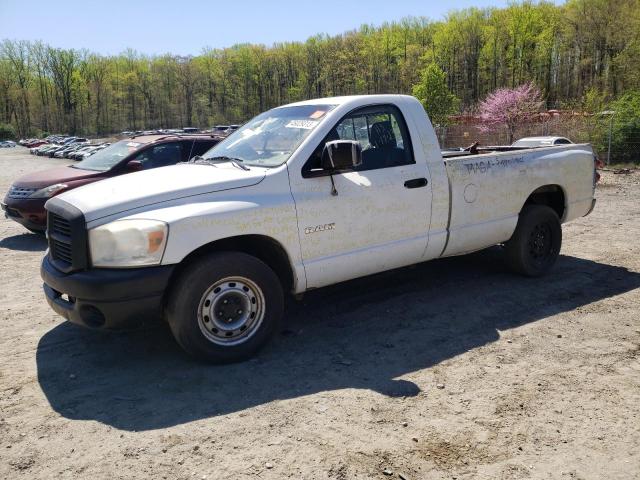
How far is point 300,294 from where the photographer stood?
4.96m

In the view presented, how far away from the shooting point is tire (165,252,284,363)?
414cm

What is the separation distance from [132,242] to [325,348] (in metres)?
1.77

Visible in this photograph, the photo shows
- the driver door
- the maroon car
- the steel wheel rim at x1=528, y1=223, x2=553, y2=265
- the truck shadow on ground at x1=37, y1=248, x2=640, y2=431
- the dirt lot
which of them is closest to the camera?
the dirt lot

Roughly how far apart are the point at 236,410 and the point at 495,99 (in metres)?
47.2

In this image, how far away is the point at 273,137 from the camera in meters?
5.11

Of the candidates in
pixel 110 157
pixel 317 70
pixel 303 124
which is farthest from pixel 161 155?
pixel 317 70

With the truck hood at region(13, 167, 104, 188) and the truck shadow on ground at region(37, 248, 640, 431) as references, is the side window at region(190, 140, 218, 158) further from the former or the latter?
the truck shadow on ground at region(37, 248, 640, 431)

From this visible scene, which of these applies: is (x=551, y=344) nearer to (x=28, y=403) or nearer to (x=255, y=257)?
(x=255, y=257)

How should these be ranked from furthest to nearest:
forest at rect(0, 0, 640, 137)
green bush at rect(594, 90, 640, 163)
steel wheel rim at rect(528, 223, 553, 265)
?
forest at rect(0, 0, 640, 137), green bush at rect(594, 90, 640, 163), steel wheel rim at rect(528, 223, 553, 265)

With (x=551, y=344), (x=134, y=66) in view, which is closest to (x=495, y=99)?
(x=551, y=344)

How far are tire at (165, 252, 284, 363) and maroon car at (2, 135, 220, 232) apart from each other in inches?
231

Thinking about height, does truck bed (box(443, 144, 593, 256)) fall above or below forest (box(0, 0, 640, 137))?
below

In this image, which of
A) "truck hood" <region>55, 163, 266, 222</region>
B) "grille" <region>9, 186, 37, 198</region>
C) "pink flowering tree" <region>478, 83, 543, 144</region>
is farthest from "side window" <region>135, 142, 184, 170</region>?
"pink flowering tree" <region>478, 83, 543, 144</region>

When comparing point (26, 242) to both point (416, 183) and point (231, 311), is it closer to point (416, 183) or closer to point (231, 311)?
point (231, 311)
